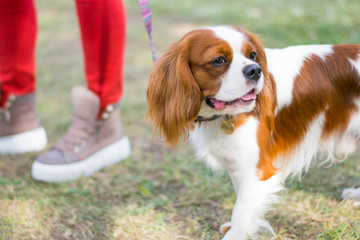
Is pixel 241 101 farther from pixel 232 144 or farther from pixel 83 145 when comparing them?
pixel 83 145

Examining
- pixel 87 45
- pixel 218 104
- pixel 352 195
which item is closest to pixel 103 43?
pixel 87 45

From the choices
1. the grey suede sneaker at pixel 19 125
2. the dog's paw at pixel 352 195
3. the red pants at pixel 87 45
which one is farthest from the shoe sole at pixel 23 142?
the dog's paw at pixel 352 195

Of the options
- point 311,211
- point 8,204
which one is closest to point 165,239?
point 311,211

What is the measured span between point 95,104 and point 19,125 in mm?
674

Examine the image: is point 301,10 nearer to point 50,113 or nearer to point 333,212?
point 50,113

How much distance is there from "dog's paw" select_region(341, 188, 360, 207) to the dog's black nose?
970 mm

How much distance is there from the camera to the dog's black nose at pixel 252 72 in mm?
1630

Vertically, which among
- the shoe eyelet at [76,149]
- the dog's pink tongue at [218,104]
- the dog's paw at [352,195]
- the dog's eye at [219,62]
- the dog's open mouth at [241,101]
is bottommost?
the shoe eyelet at [76,149]

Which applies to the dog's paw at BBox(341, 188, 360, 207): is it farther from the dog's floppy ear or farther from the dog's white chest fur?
the dog's floppy ear

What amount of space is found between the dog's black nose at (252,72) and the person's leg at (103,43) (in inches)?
42.4

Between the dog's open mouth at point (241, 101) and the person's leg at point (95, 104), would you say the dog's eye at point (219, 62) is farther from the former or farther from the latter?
the person's leg at point (95, 104)

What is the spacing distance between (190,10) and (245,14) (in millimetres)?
1039

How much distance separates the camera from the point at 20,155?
9.42ft

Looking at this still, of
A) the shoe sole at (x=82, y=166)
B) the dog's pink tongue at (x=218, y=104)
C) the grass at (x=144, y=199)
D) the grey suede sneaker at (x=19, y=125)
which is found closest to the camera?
the dog's pink tongue at (x=218, y=104)
